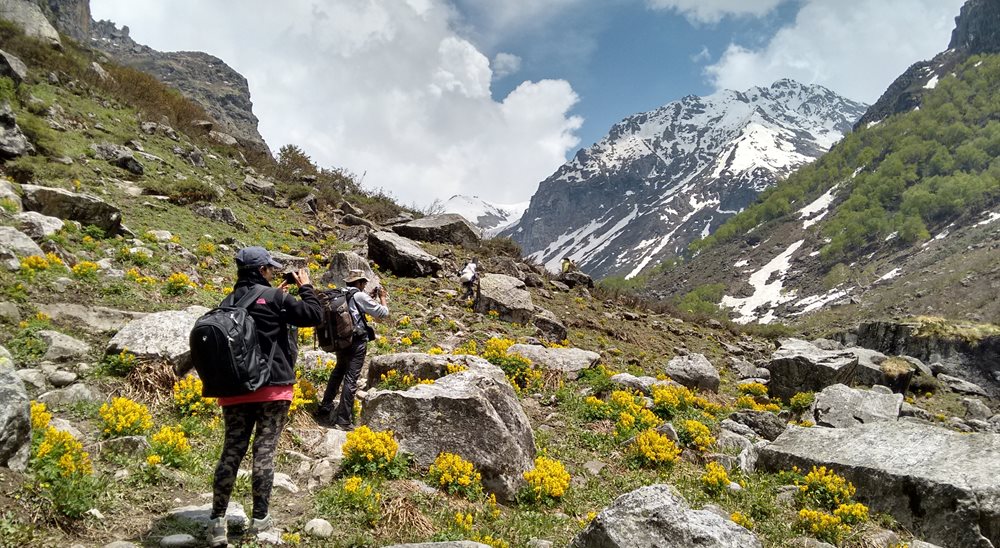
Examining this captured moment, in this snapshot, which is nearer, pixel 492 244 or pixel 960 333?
pixel 492 244

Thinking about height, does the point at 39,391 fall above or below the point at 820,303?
below

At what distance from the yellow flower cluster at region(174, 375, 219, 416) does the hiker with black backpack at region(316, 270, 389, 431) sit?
62.3 inches

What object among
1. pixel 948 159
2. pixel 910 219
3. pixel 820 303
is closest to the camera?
pixel 820 303

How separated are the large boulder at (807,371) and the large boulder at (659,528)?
A: 13350mm

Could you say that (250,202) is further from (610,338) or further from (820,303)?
(820,303)

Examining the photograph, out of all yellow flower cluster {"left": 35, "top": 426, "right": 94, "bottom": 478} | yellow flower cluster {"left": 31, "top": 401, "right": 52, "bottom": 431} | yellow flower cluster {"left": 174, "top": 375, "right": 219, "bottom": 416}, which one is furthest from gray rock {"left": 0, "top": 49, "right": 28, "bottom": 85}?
yellow flower cluster {"left": 35, "top": 426, "right": 94, "bottom": 478}

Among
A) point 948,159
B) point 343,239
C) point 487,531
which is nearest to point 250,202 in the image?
point 343,239

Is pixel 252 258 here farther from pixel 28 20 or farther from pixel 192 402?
pixel 28 20

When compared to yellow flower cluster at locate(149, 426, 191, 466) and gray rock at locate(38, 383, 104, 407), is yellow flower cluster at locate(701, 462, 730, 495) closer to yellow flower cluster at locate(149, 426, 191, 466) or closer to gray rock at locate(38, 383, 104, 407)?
yellow flower cluster at locate(149, 426, 191, 466)

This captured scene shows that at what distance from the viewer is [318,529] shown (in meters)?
4.75

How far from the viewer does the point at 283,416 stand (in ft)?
14.7

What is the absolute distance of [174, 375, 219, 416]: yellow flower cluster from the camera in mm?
6824

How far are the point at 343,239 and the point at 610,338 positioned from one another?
39.7ft

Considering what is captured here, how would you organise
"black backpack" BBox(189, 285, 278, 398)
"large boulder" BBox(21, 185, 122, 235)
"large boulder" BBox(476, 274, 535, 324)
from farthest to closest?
"large boulder" BBox(476, 274, 535, 324) < "large boulder" BBox(21, 185, 122, 235) < "black backpack" BBox(189, 285, 278, 398)
